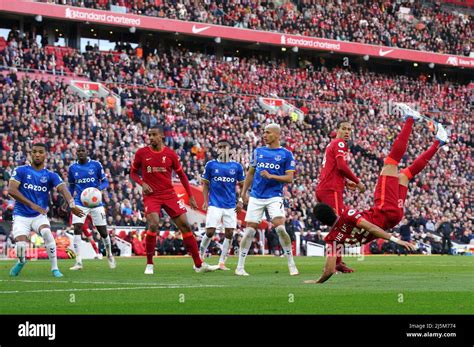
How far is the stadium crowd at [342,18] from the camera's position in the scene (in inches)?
2215

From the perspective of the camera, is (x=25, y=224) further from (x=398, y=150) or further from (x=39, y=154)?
(x=398, y=150)

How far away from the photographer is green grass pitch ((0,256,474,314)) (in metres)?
10.7

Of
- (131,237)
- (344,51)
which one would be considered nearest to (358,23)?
(344,51)

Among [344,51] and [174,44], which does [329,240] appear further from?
[344,51]

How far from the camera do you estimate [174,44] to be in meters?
57.9

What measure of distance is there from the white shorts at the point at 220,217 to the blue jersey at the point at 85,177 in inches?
104

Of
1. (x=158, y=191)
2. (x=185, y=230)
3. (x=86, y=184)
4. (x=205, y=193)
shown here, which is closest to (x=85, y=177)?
(x=86, y=184)

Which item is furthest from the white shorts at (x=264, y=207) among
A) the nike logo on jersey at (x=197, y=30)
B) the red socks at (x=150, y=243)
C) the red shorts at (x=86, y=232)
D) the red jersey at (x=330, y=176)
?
the nike logo on jersey at (x=197, y=30)

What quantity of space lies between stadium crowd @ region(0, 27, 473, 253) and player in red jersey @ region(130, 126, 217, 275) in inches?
615

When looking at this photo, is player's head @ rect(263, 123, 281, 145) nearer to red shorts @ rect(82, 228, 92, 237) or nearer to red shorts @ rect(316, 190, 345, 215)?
red shorts @ rect(316, 190, 345, 215)

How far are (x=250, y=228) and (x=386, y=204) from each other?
4.07m

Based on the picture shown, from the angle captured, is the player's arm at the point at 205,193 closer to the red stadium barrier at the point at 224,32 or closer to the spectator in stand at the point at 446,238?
the spectator in stand at the point at 446,238
